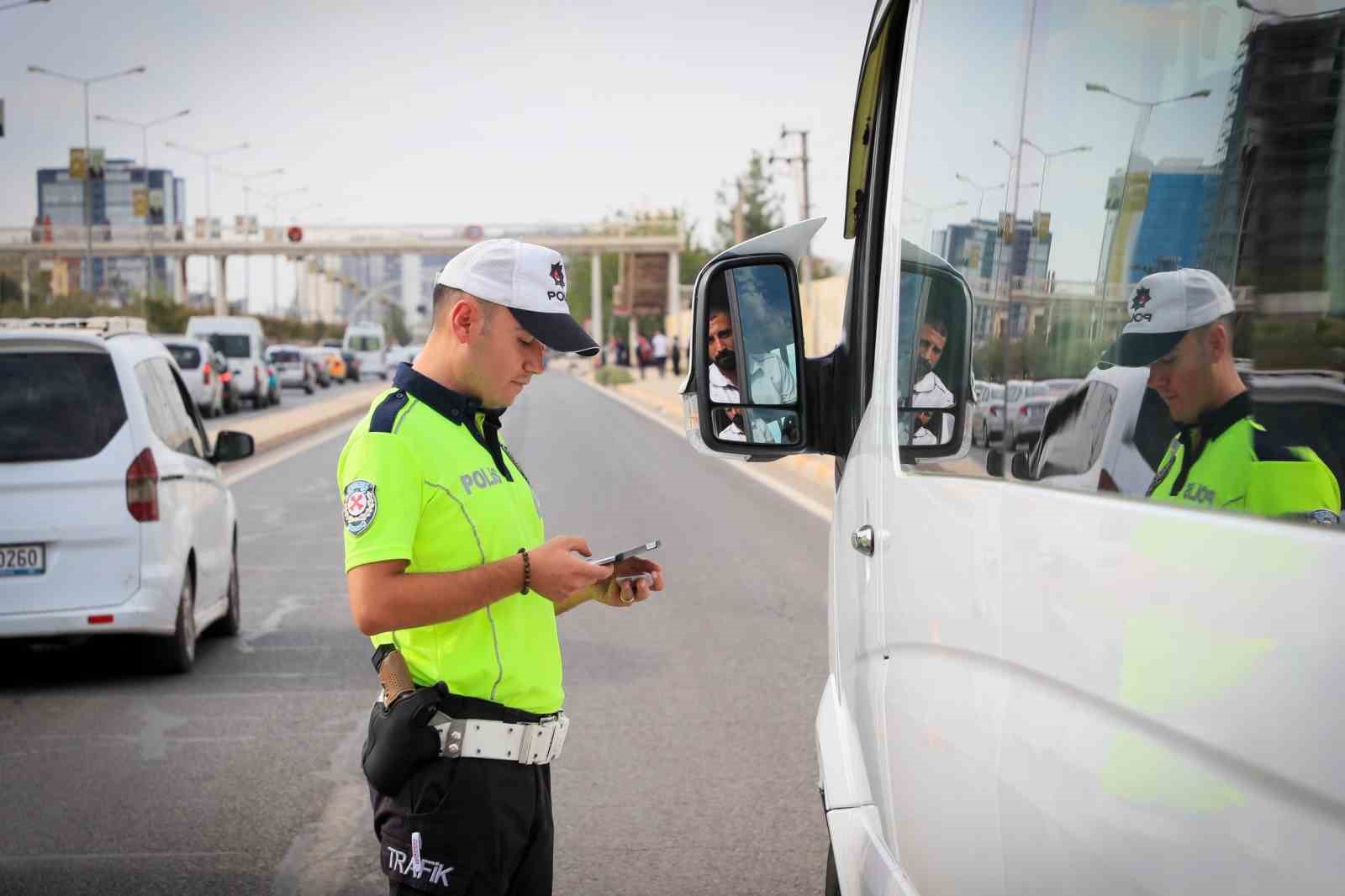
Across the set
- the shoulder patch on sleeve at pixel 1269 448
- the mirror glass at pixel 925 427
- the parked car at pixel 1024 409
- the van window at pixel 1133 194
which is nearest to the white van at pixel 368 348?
the mirror glass at pixel 925 427

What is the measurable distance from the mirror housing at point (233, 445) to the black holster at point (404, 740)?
6144mm

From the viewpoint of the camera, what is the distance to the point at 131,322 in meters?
9.36

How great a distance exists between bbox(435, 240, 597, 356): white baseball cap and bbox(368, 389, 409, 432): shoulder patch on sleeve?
221 millimetres

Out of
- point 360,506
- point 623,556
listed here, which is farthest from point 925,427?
point 360,506

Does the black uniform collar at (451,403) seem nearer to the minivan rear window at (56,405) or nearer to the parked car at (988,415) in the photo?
the parked car at (988,415)

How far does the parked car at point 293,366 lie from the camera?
6253 cm

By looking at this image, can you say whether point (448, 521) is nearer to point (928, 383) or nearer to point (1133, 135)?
point (928, 383)

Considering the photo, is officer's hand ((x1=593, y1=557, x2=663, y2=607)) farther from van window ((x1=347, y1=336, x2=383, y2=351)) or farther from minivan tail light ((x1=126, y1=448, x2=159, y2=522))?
van window ((x1=347, y1=336, x2=383, y2=351))

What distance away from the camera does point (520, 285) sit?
2.93 m

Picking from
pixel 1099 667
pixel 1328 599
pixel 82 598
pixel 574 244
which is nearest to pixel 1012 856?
pixel 1099 667

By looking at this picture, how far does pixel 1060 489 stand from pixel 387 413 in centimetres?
129

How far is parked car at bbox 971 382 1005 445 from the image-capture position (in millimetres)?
2430

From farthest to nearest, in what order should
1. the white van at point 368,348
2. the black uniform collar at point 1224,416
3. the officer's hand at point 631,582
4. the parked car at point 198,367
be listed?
the white van at point 368,348, the parked car at point 198,367, the officer's hand at point 631,582, the black uniform collar at point 1224,416

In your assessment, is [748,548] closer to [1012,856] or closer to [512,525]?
[512,525]
